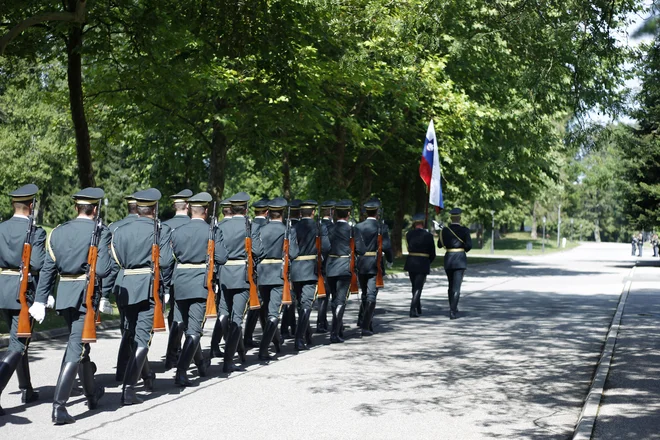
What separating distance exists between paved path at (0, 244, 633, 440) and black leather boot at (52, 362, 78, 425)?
0.36 feet

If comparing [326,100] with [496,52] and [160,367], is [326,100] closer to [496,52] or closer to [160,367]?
[496,52]

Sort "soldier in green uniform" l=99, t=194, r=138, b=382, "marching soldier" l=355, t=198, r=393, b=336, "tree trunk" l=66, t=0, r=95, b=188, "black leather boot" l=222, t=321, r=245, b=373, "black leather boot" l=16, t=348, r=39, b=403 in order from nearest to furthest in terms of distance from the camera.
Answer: "soldier in green uniform" l=99, t=194, r=138, b=382, "black leather boot" l=16, t=348, r=39, b=403, "black leather boot" l=222, t=321, r=245, b=373, "marching soldier" l=355, t=198, r=393, b=336, "tree trunk" l=66, t=0, r=95, b=188

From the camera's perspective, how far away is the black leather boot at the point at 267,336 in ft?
35.3

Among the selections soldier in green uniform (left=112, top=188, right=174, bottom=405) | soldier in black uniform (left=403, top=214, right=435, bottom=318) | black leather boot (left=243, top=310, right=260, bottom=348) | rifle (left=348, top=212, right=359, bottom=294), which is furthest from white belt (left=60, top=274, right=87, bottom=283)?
soldier in black uniform (left=403, top=214, right=435, bottom=318)

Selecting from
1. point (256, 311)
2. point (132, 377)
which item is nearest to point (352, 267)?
point (256, 311)

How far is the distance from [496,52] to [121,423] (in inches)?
939

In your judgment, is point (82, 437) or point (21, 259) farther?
point (21, 259)

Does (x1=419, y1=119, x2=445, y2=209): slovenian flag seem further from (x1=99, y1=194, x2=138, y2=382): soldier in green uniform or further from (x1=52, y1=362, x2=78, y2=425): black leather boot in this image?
(x1=52, y1=362, x2=78, y2=425): black leather boot

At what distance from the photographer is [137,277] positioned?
27.6 ft

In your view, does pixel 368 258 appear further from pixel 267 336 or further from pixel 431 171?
pixel 431 171

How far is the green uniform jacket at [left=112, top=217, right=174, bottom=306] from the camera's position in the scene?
27.4 ft

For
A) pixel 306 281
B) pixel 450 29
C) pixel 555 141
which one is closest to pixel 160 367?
pixel 306 281

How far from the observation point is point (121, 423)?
7414mm

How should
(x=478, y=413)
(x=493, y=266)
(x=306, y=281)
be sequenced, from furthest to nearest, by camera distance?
(x=493, y=266) < (x=306, y=281) < (x=478, y=413)
